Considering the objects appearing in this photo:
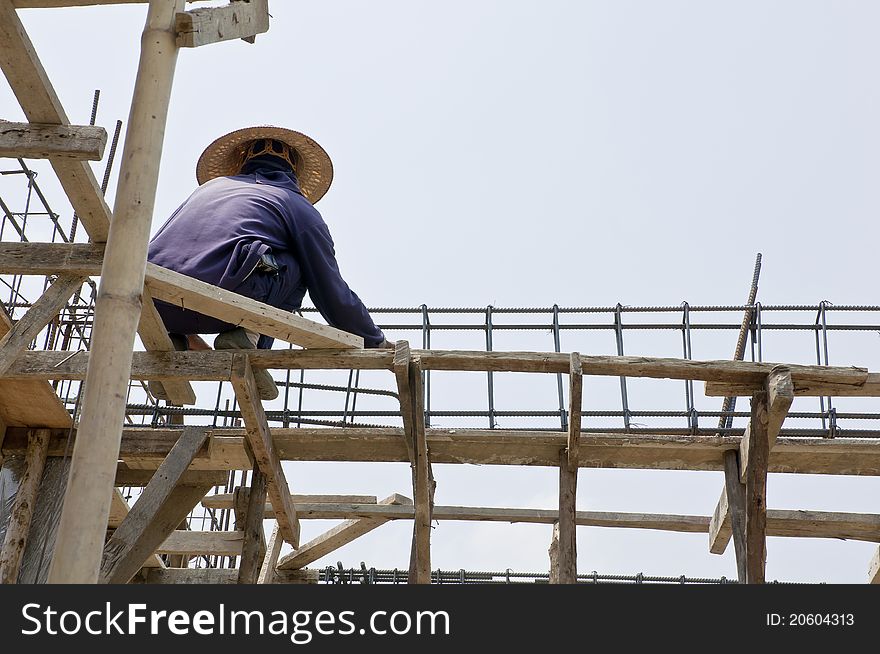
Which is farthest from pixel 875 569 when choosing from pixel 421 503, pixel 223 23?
pixel 223 23

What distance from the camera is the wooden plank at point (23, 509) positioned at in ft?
26.3

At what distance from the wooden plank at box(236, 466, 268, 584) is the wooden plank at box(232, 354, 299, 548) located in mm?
104

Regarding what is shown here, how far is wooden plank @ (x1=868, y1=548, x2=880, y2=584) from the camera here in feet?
30.8

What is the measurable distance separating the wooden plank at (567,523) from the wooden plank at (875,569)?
2757mm

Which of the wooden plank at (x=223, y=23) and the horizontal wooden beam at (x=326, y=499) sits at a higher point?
the wooden plank at (x=223, y=23)

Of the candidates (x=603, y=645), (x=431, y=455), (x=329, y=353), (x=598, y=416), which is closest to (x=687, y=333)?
(x=598, y=416)

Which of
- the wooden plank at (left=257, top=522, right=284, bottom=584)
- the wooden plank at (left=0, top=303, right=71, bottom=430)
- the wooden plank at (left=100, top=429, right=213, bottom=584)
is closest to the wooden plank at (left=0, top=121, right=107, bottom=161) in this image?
the wooden plank at (left=0, top=303, right=71, bottom=430)

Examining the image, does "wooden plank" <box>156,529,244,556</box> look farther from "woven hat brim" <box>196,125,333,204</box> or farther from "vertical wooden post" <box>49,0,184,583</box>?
"vertical wooden post" <box>49,0,184,583</box>

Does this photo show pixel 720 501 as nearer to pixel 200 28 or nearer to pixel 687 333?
pixel 687 333

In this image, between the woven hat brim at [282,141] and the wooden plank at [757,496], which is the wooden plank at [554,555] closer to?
the wooden plank at [757,496]

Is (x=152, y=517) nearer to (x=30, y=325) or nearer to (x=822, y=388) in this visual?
(x=30, y=325)

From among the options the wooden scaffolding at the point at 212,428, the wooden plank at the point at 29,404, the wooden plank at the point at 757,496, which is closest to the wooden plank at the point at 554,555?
the wooden scaffolding at the point at 212,428

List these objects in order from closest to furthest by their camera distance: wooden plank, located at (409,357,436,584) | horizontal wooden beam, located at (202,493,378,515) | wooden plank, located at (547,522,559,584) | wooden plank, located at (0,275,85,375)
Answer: wooden plank, located at (0,275,85,375) < wooden plank, located at (409,357,436,584) < wooden plank, located at (547,522,559,584) < horizontal wooden beam, located at (202,493,378,515)

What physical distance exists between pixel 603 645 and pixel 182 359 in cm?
364
